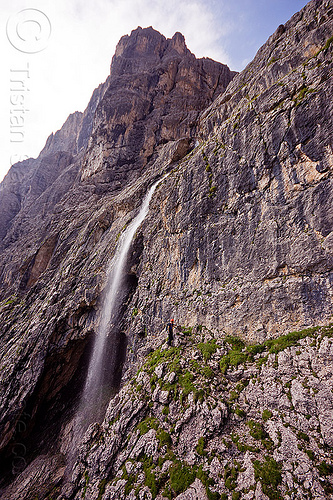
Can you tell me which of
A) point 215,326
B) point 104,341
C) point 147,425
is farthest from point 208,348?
point 104,341

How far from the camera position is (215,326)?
1550 cm

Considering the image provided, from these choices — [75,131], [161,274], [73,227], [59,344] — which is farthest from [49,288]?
[75,131]

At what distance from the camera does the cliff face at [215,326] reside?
909 centimetres

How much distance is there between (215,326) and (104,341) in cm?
1445

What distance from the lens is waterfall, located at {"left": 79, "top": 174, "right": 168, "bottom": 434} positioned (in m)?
21.4

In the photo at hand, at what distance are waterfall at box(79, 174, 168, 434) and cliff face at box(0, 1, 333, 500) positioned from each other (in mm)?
1132

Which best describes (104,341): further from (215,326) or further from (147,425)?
(215,326)

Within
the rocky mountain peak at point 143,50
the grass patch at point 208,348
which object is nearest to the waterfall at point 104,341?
the grass patch at point 208,348

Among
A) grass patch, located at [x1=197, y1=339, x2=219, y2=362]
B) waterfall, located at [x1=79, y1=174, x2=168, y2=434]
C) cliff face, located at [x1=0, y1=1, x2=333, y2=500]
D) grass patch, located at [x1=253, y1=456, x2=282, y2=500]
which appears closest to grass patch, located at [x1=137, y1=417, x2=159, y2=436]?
cliff face, located at [x1=0, y1=1, x2=333, y2=500]

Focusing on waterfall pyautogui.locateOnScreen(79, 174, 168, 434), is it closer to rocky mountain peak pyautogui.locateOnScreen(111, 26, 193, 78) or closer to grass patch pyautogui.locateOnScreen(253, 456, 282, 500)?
grass patch pyautogui.locateOnScreen(253, 456, 282, 500)

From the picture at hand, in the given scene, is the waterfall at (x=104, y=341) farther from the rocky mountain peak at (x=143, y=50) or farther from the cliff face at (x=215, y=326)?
the rocky mountain peak at (x=143, y=50)

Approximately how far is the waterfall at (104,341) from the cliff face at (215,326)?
3.71 feet

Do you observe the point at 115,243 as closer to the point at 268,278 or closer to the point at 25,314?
the point at 25,314

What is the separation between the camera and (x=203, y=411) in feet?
35.7
